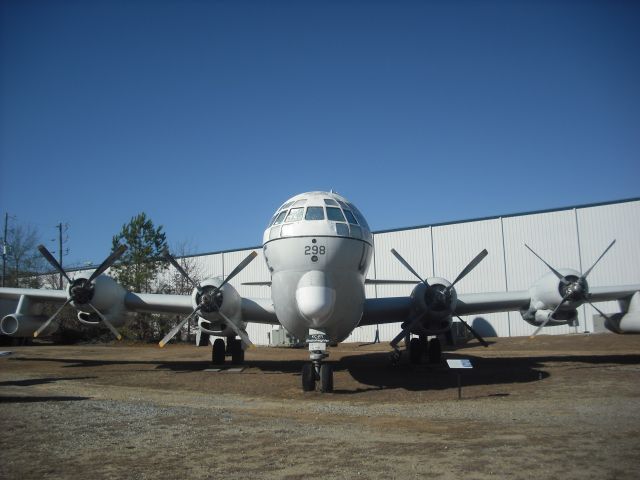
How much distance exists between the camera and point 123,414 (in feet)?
30.3

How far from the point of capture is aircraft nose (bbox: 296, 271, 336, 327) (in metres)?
11.5

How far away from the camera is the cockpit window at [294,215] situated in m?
12.6

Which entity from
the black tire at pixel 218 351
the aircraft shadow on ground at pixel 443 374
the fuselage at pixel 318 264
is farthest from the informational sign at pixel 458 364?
the black tire at pixel 218 351

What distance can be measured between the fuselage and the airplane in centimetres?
2

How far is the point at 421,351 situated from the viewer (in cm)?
1822

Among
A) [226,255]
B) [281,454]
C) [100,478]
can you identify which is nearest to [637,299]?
[281,454]

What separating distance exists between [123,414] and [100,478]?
168 inches

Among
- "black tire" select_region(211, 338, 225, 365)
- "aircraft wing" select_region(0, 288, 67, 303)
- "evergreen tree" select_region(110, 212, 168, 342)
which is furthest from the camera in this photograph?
"evergreen tree" select_region(110, 212, 168, 342)

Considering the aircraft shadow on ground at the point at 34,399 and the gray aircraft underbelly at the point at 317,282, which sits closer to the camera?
the aircraft shadow on ground at the point at 34,399

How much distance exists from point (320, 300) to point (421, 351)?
801 centimetres

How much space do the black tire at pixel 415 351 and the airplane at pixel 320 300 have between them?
4cm

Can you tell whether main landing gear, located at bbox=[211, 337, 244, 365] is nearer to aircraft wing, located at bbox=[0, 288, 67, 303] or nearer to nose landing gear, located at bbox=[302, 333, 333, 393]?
aircraft wing, located at bbox=[0, 288, 67, 303]

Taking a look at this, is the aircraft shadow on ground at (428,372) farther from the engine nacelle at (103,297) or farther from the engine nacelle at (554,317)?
the engine nacelle at (103,297)

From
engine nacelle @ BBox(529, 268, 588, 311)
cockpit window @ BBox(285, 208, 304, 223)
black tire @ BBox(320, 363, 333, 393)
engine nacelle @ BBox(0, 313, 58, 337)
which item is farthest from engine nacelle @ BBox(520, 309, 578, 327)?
engine nacelle @ BBox(0, 313, 58, 337)
